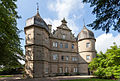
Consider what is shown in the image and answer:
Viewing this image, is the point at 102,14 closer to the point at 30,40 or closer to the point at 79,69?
the point at 30,40


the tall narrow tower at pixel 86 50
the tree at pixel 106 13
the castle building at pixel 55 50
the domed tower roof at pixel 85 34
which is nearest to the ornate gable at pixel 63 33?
the castle building at pixel 55 50

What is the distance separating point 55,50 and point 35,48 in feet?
22.2

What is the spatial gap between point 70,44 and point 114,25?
849 inches

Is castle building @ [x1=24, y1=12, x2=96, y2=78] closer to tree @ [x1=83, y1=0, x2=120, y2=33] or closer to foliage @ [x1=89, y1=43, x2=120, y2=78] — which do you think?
foliage @ [x1=89, y1=43, x2=120, y2=78]

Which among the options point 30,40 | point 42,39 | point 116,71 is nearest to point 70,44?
point 42,39

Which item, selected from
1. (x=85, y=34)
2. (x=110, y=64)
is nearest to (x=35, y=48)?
(x=110, y=64)

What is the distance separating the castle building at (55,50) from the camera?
18703mm

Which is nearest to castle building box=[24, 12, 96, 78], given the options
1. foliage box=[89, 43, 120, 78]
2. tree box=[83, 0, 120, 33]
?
foliage box=[89, 43, 120, 78]

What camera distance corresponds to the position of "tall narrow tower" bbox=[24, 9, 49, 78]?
18077 millimetres

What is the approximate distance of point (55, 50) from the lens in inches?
956

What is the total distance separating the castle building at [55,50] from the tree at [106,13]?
14.9 meters

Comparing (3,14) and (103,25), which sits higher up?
(3,14)

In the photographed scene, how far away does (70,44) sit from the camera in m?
27.4

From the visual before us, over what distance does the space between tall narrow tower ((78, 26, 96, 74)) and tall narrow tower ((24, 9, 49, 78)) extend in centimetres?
1228
